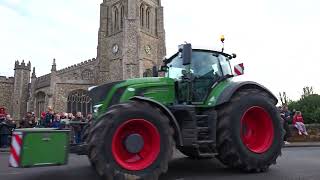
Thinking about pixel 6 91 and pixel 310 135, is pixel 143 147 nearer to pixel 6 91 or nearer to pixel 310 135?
pixel 310 135

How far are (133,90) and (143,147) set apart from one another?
1035 mm

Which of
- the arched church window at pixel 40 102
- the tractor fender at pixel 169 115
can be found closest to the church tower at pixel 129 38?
the arched church window at pixel 40 102

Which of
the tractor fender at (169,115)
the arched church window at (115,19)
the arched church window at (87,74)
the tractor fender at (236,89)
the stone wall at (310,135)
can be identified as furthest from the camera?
the arched church window at (115,19)

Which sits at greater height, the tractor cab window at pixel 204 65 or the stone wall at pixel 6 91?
the stone wall at pixel 6 91

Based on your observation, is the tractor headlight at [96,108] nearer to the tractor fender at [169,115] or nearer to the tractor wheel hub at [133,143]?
the tractor fender at [169,115]

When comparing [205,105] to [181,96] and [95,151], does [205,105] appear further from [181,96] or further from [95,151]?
[95,151]

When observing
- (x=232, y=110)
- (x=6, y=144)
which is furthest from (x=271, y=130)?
(x=6, y=144)

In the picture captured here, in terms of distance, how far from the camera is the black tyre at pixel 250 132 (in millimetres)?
6457

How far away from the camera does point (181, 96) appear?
6809 mm

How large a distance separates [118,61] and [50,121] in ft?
120

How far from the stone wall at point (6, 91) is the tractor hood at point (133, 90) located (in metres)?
55.0

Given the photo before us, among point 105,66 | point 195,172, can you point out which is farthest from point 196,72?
point 105,66

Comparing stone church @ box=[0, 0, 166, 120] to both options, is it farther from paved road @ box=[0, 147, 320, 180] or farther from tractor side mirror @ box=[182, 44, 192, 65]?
tractor side mirror @ box=[182, 44, 192, 65]

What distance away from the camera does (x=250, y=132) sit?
7117mm
